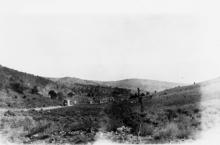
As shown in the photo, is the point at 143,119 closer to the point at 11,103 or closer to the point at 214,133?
the point at 214,133

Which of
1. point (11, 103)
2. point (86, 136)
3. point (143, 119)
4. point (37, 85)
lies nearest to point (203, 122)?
point (143, 119)

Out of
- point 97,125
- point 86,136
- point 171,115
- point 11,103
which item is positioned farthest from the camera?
point 11,103

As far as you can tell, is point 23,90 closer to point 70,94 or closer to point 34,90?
point 34,90

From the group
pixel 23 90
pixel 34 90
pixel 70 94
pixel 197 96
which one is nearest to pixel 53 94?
pixel 34 90

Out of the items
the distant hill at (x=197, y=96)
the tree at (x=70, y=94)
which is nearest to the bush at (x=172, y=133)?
the distant hill at (x=197, y=96)

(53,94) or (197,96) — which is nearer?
(197,96)

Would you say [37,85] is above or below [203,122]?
above

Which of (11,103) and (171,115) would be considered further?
(11,103)

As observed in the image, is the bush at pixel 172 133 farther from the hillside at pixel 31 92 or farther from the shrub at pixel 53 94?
the shrub at pixel 53 94

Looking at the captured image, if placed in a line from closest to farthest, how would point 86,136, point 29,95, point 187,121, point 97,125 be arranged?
point 86,136 < point 187,121 < point 97,125 < point 29,95

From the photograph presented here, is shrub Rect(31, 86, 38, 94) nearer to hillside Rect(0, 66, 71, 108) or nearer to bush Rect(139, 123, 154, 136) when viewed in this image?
hillside Rect(0, 66, 71, 108)

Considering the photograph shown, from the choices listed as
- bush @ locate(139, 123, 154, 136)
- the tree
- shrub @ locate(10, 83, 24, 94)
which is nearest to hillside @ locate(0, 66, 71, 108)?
shrub @ locate(10, 83, 24, 94)
